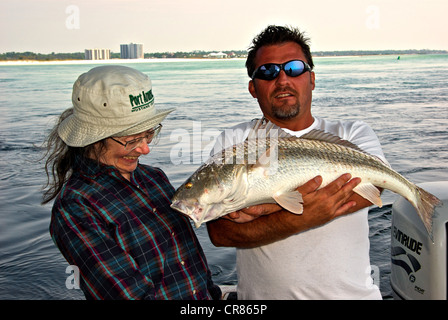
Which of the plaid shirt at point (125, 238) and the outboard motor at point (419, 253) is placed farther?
the outboard motor at point (419, 253)

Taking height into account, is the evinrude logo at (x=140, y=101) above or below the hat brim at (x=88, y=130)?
above

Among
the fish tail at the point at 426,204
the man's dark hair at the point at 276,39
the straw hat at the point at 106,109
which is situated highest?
the man's dark hair at the point at 276,39

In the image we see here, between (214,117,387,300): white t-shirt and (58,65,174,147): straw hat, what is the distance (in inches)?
47.6

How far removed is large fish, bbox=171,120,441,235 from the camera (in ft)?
10.2

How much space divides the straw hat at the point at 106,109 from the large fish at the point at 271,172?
513 mm

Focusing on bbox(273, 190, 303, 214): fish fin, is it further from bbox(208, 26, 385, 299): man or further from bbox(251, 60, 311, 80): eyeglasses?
bbox(251, 60, 311, 80): eyeglasses

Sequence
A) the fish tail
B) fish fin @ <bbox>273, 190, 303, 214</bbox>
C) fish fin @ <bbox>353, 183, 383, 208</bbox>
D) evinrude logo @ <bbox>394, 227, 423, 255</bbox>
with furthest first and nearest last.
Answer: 1. evinrude logo @ <bbox>394, 227, 423, 255</bbox>
2. the fish tail
3. fish fin @ <bbox>353, 183, 383, 208</bbox>
4. fish fin @ <bbox>273, 190, 303, 214</bbox>

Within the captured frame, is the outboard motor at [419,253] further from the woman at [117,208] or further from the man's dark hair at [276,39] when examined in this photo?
the woman at [117,208]

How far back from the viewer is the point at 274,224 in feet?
10.5

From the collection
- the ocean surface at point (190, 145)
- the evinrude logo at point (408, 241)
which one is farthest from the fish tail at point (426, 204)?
the ocean surface at point (190, 145)

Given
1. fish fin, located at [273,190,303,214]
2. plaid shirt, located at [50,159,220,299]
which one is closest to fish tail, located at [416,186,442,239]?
fish fin, located at [273,190,303,214]

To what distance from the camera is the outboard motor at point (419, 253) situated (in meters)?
4.20

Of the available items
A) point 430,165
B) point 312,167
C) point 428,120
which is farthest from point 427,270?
point 428,120

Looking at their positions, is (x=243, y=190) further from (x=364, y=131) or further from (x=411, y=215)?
(x=411, y=215)
